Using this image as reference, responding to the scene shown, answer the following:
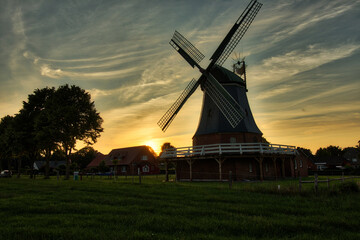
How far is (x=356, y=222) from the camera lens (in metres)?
8.26

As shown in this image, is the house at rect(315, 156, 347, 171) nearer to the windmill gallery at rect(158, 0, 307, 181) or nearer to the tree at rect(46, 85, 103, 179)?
the windmill gallery at rect(158, 0, 307, 181)

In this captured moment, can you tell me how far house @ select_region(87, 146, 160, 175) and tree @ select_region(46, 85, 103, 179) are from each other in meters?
23.1

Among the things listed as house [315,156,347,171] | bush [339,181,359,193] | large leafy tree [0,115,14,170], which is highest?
large leafy tree [0,115,14,170]

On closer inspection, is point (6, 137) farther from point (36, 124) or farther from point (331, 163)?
point (331, 163)

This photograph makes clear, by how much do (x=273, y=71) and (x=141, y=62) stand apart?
12.7m

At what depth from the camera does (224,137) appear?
29.0 metres

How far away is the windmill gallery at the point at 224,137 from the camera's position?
1061 inches

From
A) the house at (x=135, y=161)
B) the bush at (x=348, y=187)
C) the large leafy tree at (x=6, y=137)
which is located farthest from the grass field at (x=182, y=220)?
the house at (x=135, y=161)

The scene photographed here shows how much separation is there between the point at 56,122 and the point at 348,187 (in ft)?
106

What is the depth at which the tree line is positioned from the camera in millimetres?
34500

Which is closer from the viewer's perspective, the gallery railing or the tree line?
the gallery railing

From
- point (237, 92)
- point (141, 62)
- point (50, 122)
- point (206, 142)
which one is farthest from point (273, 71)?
point (50, 122)

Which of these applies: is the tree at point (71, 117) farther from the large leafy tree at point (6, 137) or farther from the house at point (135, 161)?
the house at point (135, 161)

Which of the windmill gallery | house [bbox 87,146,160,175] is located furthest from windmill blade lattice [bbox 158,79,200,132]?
house [bbox 87,146,160,175]
